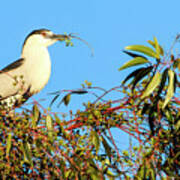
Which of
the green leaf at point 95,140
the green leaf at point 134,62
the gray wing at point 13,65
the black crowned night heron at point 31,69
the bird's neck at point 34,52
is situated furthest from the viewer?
the bird's neck at point 34,52

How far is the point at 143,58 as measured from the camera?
2.12 m

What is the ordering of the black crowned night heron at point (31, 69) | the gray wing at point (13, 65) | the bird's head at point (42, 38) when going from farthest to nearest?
the bird's head at point (42, 38), the gray wing at point (13, 65), the black crowned night heron at point (31, 69)

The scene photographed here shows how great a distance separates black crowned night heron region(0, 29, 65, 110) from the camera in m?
4.27

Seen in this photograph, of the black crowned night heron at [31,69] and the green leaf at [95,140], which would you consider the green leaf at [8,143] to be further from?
the black crowned night heron at [31,69]

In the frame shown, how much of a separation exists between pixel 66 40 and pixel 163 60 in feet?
2.63

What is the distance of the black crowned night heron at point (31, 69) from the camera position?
4266 millimetres

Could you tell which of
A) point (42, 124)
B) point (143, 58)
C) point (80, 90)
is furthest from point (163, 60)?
point (42, 124)

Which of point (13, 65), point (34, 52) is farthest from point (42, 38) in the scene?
point (13, 65)

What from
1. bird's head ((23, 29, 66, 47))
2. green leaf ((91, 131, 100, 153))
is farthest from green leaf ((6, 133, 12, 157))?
bird's head ((23, 29, 66, 47))

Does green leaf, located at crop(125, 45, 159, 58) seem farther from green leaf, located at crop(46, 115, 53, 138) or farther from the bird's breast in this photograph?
the bird's breast

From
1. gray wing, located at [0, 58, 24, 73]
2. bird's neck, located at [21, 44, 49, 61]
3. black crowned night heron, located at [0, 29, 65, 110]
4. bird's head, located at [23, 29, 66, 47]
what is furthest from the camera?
bird's head, located at [23, 29, 66, 47]

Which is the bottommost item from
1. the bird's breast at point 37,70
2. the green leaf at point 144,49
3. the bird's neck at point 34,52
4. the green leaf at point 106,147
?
the green leaf at point 106,147

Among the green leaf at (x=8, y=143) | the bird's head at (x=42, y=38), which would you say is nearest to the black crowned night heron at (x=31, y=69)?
the bird's head at (x=42, y=38)

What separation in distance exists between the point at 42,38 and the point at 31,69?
0.58 meters
